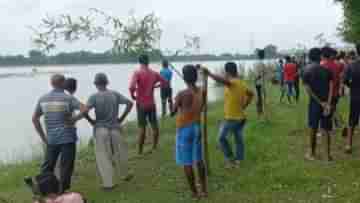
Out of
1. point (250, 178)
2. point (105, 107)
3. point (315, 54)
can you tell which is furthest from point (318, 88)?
point (105, 107)

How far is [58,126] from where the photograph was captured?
600 centimetres

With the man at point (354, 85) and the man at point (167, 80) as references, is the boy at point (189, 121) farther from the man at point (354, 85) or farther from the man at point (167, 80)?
the man at point (167, 80)

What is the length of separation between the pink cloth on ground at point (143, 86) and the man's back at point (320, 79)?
2749 mm

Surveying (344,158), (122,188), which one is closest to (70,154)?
(122,188)

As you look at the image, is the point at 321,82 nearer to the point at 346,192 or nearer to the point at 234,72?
the point at 234,72

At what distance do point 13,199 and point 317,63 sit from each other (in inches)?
191

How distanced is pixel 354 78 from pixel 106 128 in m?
3.86

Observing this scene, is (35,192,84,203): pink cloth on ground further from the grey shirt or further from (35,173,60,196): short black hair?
the grey shirt

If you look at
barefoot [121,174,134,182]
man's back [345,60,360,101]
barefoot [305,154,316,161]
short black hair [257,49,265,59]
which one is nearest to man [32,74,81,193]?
barefoot [121,174,134,182]

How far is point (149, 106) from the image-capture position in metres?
8.48

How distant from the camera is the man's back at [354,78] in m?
7.23

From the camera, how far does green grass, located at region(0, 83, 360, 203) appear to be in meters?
6.01

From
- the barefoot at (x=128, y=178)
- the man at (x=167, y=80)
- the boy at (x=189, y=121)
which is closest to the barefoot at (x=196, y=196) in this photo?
the boy at (x=189, y=121)

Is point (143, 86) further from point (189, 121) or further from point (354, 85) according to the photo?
point (354, 85)
